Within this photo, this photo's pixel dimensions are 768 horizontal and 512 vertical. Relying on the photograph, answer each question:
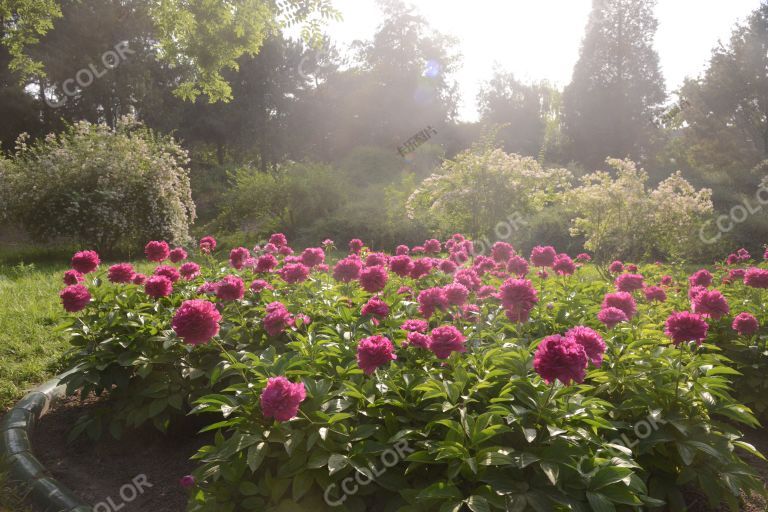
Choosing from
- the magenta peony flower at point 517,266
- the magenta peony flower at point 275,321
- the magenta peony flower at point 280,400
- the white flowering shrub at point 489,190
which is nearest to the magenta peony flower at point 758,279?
the magenta peony flower at point 517,266

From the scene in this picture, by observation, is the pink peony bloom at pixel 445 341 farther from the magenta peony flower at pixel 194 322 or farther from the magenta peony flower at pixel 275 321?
the magenta peony flower at pixel 194 322

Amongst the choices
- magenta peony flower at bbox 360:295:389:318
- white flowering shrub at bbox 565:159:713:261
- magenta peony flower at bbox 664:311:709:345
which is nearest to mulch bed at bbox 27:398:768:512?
magenta peony flower at bbox 664:311:709:345

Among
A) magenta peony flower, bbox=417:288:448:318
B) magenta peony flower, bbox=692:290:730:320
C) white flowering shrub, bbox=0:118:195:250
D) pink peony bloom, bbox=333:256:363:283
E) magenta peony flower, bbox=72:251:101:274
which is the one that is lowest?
magenta peony flower, bbox=692:290:730:320

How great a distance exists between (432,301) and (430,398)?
58cm

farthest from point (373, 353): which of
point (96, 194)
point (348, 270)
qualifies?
point (96, 194)

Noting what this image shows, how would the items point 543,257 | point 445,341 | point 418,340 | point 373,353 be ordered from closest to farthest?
point 373,353 → point 445,341 → point 418,340 → point 543,257

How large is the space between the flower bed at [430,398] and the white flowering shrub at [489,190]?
600cm

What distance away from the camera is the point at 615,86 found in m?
27.8

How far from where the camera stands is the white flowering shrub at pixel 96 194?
10.2 metres

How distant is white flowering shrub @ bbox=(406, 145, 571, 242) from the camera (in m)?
9.08

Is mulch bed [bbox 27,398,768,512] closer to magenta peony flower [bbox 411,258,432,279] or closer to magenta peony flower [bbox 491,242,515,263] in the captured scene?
magenta peony flower [bbox 411,258,432,279]

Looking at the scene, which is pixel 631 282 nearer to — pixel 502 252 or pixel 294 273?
pixel 502 252

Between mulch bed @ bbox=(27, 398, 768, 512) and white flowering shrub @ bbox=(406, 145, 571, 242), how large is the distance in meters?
6.34

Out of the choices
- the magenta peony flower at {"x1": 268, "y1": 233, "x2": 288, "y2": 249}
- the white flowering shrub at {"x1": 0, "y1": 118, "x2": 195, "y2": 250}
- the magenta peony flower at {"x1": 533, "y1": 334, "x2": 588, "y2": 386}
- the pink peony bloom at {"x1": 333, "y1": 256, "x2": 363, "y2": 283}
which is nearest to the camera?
the magenta peony flower at {"x1": 533, "y1": 334, "x2": 588, "y2": 386}
